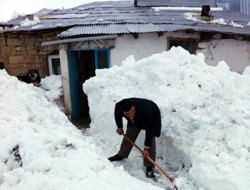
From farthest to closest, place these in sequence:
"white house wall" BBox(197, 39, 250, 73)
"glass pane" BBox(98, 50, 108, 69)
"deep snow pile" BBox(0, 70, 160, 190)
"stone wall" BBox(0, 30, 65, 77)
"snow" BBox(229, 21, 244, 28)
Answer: "stone wall" BBox(0, 30, 65, 77) → "snow" BBox(229, 21, 244, 28) → "white house wall" BBox(197, 39, 250, 73) → "glass pane" BBox(98, 50, 108, 69) → "deep snow pile" BBox(0, 70, 160, 190)

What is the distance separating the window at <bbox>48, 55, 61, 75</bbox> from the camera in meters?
10.4

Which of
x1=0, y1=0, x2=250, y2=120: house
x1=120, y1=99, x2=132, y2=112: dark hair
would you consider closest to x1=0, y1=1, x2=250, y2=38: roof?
x1=0, y1=0, x2=250, y2=120: house

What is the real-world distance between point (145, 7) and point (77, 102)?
4.23 meters

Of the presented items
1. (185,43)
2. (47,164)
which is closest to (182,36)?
(185,43)

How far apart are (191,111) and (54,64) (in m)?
→ 6.30

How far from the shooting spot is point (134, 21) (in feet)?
30.9

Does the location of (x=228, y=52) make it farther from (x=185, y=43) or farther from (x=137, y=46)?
(x=137, y=46)

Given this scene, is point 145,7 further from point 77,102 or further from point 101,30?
point 77,102

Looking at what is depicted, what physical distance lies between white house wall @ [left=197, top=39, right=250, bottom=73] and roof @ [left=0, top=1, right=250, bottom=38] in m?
0.41

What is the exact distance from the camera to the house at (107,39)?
348 inches

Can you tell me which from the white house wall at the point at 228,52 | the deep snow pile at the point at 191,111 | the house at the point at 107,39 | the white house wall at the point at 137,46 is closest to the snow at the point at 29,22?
the house at the point at 107,39

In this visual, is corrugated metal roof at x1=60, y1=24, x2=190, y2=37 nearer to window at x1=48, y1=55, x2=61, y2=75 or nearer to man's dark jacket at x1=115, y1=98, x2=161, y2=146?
window at x1=48, y1=55, x2=61, y2=75

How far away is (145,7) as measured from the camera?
37.3 feet

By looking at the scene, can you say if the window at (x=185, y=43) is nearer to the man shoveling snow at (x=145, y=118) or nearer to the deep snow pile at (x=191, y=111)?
the deep snow pile at (x=191, y=111)
